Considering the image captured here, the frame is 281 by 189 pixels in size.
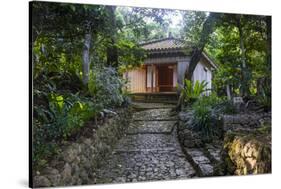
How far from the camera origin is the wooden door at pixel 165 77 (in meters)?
5.02

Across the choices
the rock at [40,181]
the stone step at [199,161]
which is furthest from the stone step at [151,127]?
the rock at [40,181]

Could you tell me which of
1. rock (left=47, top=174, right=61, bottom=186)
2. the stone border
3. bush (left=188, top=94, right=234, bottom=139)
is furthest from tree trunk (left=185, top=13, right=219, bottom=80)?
rock (left=47, top=174, right=61, bottom=186)

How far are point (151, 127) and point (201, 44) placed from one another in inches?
42.1

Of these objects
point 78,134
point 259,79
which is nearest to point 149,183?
point 78,134

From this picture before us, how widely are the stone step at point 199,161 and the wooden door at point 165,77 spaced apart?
0.73 m

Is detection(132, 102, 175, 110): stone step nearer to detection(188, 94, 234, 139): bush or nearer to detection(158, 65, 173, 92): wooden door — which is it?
detection(158, 65, 173, 92): wooden door

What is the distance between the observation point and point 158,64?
16.4ft

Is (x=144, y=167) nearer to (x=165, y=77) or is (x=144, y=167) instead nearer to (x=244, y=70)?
(x=165, y=77)

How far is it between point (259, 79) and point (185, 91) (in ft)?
3.08

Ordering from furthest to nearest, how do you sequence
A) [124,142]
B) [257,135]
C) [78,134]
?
1. [257,135]
2. [124,142]
3. [78,134]

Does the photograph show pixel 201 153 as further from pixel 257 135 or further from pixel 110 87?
pixel 110 87

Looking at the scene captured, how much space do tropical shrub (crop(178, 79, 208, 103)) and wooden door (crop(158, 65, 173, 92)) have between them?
13 cm

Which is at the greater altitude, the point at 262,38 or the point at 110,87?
the point at 262,38

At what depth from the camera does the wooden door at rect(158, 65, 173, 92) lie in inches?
198
